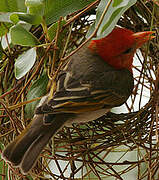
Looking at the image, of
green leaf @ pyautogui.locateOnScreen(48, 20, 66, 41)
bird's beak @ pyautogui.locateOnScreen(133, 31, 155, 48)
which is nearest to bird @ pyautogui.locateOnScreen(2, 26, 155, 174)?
bird's beak @ pyautogui.locateOnScreen(133, 31, 155, 48)

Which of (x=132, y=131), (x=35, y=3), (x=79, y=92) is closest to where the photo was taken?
(x=35, y=3)

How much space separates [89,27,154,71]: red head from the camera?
38.4 inches

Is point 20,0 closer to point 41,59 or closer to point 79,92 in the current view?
point 41,59

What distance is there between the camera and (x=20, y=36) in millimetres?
806

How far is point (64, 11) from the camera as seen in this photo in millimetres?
861

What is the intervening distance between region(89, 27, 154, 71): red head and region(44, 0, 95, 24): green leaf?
0.51 ft

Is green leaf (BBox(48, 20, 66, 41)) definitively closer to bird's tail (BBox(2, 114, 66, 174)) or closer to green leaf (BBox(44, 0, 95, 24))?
green leaf (BBox(44, 0, 95, 24))

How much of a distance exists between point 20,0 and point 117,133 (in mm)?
457

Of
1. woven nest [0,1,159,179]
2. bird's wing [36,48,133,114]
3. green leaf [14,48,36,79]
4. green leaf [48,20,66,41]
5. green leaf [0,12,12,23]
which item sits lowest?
woven nest [0,1,159,179]

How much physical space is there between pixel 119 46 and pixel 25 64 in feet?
0.99

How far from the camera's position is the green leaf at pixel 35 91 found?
3.03 feet

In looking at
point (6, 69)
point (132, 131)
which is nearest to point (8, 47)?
point (6, 69)

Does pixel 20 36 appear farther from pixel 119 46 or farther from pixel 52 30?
pixel 119 46

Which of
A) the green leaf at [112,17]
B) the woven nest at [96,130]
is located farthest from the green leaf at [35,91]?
the green leaf at [112,17]
